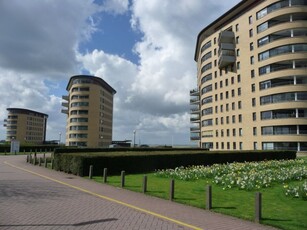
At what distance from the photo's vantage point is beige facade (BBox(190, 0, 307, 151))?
49.8 m

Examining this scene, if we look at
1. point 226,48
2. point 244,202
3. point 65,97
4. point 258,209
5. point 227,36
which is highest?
point 227,36

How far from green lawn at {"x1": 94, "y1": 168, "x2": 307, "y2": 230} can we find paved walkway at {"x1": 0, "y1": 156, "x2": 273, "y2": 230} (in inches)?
23.3

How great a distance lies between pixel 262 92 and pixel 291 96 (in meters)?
5.74

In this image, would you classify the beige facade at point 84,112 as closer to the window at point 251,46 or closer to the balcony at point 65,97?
the balcony at point 65,97

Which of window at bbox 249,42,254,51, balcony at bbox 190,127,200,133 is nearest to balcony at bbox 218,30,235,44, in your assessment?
window at bbox 249,42,254,51

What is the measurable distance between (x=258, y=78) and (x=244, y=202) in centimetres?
4820

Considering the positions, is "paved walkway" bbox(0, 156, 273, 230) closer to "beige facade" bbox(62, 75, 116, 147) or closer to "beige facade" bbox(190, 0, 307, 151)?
"beige facade" bbox(190, 0, 307, 151)

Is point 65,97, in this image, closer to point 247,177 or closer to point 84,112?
point 84,112

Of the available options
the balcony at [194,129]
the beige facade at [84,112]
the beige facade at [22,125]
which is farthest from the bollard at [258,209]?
the beige facade at [22,125]

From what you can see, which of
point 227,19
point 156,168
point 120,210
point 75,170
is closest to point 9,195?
point 120,210

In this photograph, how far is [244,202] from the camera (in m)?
11.4

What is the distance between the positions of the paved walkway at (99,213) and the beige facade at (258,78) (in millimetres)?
42765

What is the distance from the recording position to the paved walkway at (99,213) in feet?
26.3

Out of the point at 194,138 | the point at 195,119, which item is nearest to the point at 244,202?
the point at 194,138
